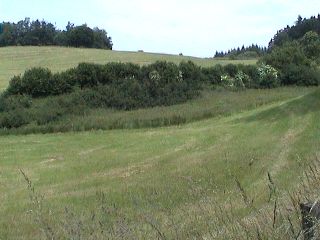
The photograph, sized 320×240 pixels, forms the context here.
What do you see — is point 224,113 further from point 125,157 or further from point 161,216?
point 161,216

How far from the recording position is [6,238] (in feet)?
33.2

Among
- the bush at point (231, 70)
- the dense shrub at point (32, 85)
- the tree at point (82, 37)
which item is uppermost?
the tree at point (82, 37)

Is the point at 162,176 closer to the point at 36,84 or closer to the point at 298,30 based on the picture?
the point at 36,84

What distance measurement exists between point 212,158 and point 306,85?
39343 mm

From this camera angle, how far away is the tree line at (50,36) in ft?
348

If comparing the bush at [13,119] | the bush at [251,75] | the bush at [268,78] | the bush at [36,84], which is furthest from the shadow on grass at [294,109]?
the bush at [36,84]

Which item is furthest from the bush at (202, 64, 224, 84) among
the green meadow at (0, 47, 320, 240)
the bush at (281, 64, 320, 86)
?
the green meadow at (0, 47, 320, 240)

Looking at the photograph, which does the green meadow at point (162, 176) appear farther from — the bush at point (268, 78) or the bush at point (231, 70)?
the bush at point (231, 70)

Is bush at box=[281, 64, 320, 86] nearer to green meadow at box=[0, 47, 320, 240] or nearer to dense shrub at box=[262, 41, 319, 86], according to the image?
dense shrub at box=[262, 41, 319, 86]

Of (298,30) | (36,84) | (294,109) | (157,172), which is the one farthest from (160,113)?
(298,30)

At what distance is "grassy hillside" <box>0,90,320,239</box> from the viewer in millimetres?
5809

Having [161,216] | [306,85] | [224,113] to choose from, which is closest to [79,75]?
[224,113]

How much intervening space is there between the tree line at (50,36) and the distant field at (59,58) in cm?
2342

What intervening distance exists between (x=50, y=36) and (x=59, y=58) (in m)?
44.1
